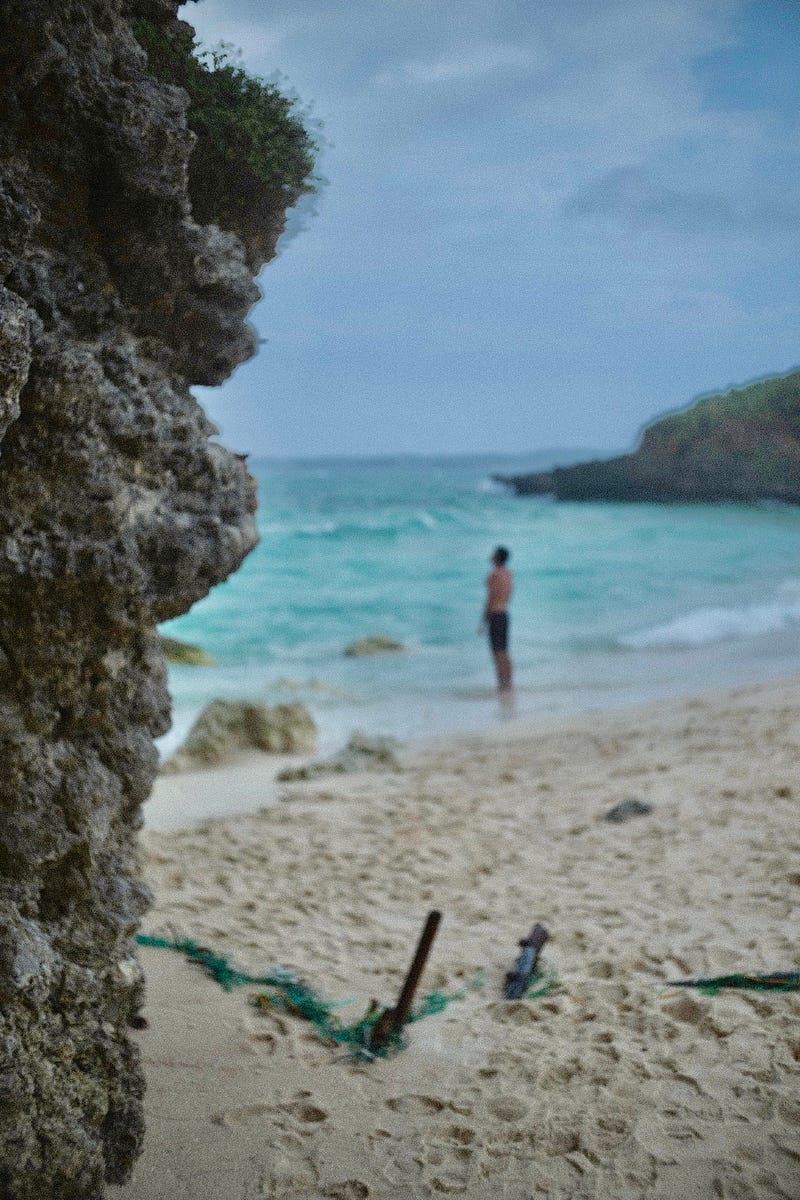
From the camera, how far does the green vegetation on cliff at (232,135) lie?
9.90 ft

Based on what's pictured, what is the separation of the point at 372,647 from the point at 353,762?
7891 mm

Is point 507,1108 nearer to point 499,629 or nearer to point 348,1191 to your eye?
point 348,1191

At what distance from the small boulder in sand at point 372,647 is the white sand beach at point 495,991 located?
27.8 ft

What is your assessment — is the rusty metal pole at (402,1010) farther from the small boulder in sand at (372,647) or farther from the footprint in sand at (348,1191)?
the small boulder in sand at (372,647)

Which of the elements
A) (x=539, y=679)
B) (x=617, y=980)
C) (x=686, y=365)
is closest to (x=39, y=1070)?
(x=617, y=980)

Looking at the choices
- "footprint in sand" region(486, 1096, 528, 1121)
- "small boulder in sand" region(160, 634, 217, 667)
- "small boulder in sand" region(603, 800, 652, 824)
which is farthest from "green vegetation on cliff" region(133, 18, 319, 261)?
"small boulder in sand" region(160, 634, 217, 667)

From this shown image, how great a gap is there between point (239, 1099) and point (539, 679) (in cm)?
1091

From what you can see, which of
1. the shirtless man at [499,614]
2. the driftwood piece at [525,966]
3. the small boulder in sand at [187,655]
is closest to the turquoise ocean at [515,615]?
the small boulder in sand at [187,655]

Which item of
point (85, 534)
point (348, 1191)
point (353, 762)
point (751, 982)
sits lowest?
point (353, 762)

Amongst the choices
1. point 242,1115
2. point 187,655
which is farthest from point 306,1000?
point 187,655

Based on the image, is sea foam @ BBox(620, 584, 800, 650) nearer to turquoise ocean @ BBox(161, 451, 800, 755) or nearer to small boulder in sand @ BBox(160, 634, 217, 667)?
turquoise ocean @ BBox(161, 451, 800, 755)

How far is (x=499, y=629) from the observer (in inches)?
509

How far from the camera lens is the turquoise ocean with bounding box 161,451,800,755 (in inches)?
466

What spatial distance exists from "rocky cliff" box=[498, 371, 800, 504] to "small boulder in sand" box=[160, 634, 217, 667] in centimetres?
973
